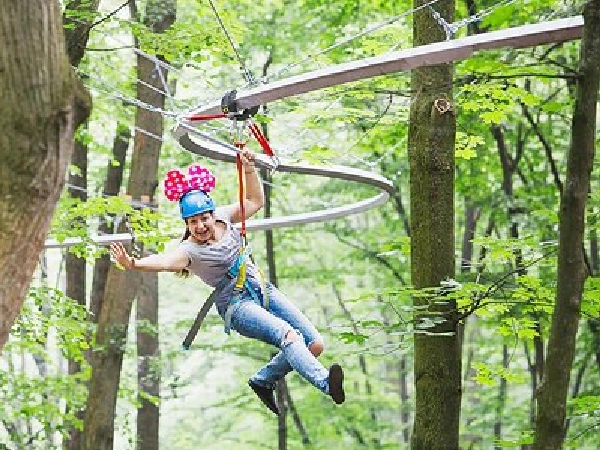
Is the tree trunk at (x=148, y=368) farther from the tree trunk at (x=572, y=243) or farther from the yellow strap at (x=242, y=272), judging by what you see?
the tree trunk at (x=572, y=243)

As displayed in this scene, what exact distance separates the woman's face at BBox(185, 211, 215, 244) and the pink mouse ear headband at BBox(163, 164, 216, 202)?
12 cm

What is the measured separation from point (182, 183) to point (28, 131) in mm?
1618

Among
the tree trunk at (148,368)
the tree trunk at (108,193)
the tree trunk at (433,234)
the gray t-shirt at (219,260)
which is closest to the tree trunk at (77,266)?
the tree trunk at (108,193)

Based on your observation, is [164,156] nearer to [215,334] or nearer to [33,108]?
[215,334]

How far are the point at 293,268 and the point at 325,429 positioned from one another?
2317 mm

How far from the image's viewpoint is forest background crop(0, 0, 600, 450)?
508 centimetres

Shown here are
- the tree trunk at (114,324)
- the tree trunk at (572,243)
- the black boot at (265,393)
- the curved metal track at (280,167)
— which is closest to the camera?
the tree trunk at (572,243)

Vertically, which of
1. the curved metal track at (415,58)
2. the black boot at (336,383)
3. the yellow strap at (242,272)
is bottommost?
the black boot at (336,383)

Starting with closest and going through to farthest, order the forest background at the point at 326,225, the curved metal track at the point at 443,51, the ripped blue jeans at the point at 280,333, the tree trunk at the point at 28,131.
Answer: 1. the tree trunk at the point at 28,131
2. the curved metal track at the point at 443,51
3. the ripped blue jeans at the point at 280,333
4. the forest background at the point at 326,225

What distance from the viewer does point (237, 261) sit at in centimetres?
436

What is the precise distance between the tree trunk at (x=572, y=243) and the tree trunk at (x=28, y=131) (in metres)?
1.64

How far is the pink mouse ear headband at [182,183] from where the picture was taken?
174 inches

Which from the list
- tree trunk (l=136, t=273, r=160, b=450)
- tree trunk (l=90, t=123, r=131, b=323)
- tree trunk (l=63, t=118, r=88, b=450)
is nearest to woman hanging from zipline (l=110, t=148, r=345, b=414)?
tree trunk (l=136, t=273, r=160, b=450)

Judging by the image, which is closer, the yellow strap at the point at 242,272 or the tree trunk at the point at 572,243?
the tree trunk at the point at 572,243
